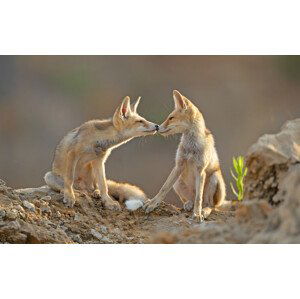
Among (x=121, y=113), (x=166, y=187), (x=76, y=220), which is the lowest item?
(x=76, y=220)

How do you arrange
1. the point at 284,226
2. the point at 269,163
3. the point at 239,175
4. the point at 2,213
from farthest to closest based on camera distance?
1. the point at 239,175
2. the point at 2,213
3. the point at 269,163
4. the point at 284,226

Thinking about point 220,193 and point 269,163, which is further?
point 220,193

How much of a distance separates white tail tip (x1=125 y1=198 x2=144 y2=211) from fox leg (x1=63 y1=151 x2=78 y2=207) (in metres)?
0.62

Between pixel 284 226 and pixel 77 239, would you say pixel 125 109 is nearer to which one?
pixel 77 239

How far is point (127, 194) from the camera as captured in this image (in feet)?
27.4

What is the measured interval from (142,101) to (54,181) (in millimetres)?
1350

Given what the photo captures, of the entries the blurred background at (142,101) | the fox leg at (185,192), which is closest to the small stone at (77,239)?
the blurred background at (142,101)

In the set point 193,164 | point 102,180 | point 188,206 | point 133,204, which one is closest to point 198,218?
point 188,206

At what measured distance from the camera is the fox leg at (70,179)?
316 inches

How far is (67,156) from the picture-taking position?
827 centimetres

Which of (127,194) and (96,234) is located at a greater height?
(127,194)

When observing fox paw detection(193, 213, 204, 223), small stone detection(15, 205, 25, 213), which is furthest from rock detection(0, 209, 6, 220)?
fox paw detection(193, 213, 204, 223)
